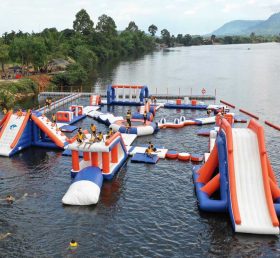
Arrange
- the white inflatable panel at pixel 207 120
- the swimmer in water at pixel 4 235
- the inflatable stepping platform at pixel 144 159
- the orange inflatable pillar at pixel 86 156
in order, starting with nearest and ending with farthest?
the swimmer in water at pixel 4 235 < the orange inflatable pillar at pixel 86 156 < the inflatable stepping platform at pixel 144 159 < the white inflatable panel at pixel 207 120

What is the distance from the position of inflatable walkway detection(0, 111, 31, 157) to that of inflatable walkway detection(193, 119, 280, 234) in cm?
2024

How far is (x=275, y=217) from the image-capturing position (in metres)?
23.0

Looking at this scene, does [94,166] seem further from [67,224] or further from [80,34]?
[80,34]

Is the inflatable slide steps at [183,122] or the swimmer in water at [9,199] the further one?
the inflatable slide steps at [183,122]

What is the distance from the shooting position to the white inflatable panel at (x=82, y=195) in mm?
26562

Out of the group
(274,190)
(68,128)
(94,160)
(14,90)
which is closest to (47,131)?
(68,128)

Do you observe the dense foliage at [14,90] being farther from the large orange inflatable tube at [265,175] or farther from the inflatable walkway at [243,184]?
the large orange inflatable tube at [265,175]

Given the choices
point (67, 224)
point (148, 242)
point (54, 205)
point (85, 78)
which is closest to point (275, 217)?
point (148, 242)

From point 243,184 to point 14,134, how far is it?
81.4 ft

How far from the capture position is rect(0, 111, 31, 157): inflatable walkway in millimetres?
37800

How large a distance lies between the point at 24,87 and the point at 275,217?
215 feet

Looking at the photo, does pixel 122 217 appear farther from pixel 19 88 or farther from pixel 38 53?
pixel 38 53

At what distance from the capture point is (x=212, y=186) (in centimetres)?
2692

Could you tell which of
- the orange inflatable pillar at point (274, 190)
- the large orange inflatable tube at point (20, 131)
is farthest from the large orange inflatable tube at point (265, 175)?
the large orange inflatable tube at point (20, 131)
